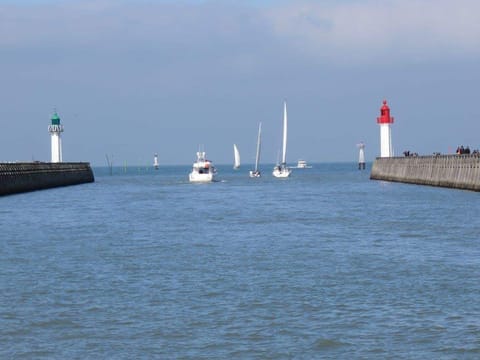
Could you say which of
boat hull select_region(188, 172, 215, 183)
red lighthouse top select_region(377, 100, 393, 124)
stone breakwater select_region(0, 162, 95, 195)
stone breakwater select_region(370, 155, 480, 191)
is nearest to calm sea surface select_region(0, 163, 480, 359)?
stone breakwater select_region(370, 155, 480, 191)

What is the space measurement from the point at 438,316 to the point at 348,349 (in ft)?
10.5

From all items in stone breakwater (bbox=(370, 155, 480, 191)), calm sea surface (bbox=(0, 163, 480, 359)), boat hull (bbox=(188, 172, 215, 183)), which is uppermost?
stone breakwater (bbox=(370, 155, 480, 191))

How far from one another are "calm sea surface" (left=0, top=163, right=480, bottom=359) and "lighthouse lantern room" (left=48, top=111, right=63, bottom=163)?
3142 inches

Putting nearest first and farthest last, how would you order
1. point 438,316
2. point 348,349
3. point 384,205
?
point 348,349 → point 438,316 → point 384,205

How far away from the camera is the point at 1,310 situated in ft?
65.4

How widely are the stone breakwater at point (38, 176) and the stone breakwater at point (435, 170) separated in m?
36.9

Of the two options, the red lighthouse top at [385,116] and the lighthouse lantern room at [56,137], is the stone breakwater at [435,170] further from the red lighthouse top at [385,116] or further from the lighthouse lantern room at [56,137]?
the lighthouse lantern room at [56,137]

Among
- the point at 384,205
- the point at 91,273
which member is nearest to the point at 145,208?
the point at 384,205

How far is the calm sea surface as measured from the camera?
54.5 feet

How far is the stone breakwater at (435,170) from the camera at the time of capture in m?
72.7

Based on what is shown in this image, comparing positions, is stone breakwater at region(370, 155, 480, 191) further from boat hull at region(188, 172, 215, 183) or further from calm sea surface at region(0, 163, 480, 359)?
calm sea surface at region(0, 163, 480, 359)

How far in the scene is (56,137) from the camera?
123m

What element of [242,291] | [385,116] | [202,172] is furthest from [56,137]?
[242,291]

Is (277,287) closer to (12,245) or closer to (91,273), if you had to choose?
(91,273)
